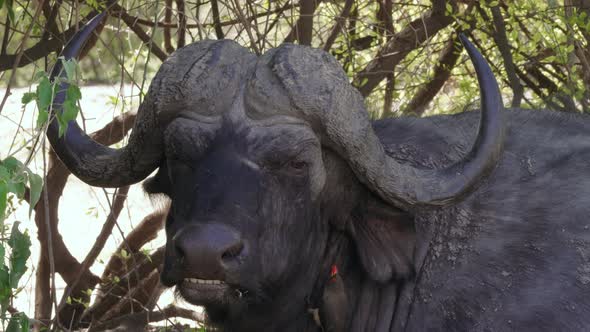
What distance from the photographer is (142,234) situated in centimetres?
584

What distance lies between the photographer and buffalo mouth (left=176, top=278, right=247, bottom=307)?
3.01 meters

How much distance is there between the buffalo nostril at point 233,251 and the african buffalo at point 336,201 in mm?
13

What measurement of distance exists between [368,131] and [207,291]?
0.71 m

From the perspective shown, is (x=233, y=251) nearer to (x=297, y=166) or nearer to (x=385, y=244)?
(x=297, y=166)

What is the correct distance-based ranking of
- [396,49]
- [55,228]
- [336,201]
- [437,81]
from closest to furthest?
1. [336,201]
2. [396,49]
3. [55,228]
4. [437,81]

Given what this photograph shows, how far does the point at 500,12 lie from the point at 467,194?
2160 mm

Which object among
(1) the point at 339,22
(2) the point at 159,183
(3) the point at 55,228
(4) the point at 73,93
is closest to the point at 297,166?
(2) the point at 159,183

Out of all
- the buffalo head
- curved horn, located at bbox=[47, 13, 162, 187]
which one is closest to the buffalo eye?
the buffalo head

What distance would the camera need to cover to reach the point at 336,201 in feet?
11.4

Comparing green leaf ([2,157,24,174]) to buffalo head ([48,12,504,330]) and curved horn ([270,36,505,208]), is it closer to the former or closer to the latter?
buffalo head ([48,12,504,330])

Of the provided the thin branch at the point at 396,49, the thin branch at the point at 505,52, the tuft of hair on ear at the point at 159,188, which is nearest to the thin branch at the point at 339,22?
the thin branch at the point at 396,49

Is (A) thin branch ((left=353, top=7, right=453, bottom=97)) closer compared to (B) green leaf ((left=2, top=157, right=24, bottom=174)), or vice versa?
(B) green leaf ((left=2, top=157, right=24, bottom=174))

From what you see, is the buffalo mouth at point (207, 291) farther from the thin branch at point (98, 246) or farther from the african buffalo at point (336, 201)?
the thin branch at point (98, 246)

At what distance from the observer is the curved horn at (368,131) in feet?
10.6
